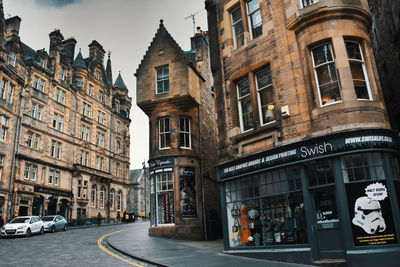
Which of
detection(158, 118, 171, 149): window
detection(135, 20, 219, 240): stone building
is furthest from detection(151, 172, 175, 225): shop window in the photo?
detection(158, 118, 171, 149): window

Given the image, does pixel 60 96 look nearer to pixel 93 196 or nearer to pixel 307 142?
pixel 93 196

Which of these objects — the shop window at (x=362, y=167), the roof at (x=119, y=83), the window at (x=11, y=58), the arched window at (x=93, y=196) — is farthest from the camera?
the roof at (x=119, y=83)

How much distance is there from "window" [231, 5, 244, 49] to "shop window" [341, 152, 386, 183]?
265 inches

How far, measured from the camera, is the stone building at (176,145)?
61.7 ft

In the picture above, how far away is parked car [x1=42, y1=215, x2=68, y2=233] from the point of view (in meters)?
24.7

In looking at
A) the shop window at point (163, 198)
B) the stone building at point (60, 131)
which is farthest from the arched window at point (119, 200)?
the shop window at point (163, 198)

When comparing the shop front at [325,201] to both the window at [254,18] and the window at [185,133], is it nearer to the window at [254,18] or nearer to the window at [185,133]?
the window at [254,18]

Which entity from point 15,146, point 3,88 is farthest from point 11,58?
point 15,146

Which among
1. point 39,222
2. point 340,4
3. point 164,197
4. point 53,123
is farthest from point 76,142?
point 340,4

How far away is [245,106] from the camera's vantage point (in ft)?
42.3

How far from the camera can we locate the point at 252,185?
38.8 ft

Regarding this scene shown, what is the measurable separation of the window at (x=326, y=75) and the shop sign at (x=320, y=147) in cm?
133

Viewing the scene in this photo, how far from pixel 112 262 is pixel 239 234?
460 cm

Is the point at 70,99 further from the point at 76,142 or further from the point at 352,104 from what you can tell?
the point at 352,104
